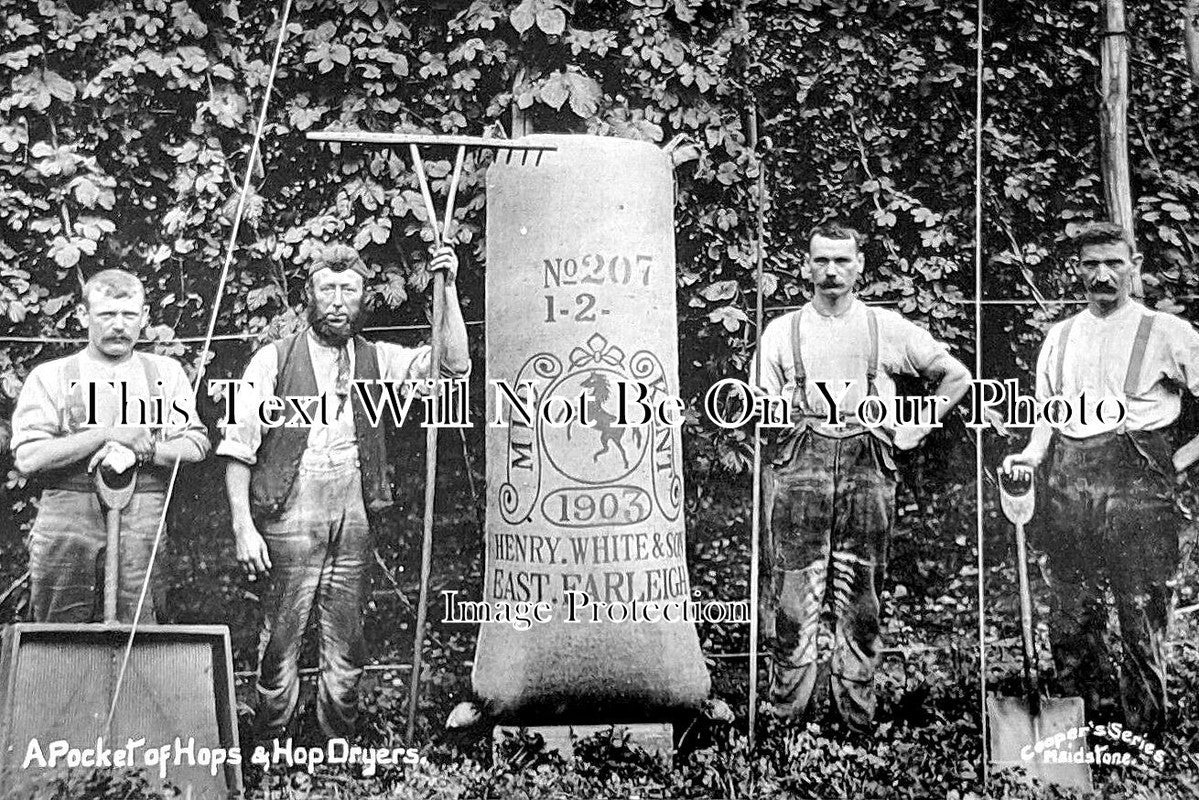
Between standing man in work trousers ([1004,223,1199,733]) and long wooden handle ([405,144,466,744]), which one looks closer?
long wooden handle ([405,144,466,744])

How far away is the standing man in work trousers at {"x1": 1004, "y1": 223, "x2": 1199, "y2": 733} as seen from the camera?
5.28 meters

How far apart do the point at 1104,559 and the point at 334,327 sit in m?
3.08

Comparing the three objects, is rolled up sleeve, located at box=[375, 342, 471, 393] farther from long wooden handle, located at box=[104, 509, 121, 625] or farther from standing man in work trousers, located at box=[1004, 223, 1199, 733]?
standing man in work trousers, located at box=[1004, 223, 1199, 733]

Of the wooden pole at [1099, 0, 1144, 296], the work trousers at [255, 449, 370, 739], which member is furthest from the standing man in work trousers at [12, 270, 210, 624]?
the wooden pole at [1099, 0, 1144, 296]

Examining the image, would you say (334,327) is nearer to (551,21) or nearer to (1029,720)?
(551,21)

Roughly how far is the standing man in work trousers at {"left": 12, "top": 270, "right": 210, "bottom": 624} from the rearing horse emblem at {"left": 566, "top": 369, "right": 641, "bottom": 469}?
1.46 m

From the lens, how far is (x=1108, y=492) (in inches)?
208

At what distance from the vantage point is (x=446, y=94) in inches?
207

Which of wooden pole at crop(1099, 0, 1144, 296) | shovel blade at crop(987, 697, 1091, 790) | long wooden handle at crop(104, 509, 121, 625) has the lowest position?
shovel blade at crop(987, 697, 1091, 790)

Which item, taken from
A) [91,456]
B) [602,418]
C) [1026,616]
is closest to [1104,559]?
[1026,616]

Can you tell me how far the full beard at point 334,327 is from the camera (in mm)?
5211

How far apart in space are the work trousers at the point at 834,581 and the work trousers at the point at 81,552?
7.70ft

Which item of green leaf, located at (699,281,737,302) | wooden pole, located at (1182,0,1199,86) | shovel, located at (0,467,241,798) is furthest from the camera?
wooden pole, located at (1182,0,1199,86)

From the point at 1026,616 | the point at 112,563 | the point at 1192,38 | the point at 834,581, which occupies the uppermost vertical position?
the point at 1192,38
